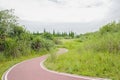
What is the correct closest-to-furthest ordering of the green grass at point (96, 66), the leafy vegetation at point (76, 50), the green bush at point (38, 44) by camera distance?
1. the green grass at point (96, 66)
2. the leafy vegetation at point (76, 50)
3. the green bush at point (38, 44)

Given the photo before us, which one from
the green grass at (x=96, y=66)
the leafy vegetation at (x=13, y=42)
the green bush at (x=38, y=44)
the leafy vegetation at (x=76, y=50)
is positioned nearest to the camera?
the green grass at (x=96, y=66)

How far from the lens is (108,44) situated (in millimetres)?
17078

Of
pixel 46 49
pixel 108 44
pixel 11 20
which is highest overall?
pixel 11 20

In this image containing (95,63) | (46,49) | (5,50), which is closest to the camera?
(95,63)

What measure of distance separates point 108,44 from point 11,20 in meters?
19.7

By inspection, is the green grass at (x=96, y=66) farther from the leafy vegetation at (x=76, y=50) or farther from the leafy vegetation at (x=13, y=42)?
the leafy vegetation at (x=13, y=42)

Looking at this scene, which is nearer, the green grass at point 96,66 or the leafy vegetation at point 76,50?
the green grass at point 96,66

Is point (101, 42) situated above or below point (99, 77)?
above

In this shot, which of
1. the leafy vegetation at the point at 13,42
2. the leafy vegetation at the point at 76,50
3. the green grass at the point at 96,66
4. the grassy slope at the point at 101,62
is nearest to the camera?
the green grass at the point at 96,66

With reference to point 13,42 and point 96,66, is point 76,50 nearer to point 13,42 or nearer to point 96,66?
point 96,66

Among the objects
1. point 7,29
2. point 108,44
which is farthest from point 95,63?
point 7,29

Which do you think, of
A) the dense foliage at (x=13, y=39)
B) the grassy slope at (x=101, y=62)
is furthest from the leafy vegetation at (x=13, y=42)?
the grassy slope at (x=101, y=62)

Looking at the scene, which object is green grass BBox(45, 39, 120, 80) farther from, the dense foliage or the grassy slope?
the dense foliage

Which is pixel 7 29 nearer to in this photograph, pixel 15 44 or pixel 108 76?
pixel 15 44
